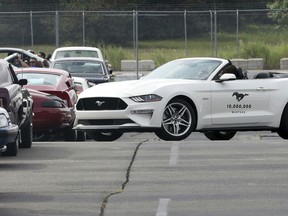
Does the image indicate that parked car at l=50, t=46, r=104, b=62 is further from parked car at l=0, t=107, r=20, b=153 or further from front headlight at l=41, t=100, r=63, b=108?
parked car at l=0, t=107, r=20, b=153

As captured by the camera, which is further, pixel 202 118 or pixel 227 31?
pixel 227 31

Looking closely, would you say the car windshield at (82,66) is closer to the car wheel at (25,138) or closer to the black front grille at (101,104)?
the black front grille at (101,104)

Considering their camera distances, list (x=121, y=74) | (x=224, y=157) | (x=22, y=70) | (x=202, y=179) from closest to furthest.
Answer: (x=202, y=179) < (x=224, y=157) < (x=22, y=70) < (x=121, y=74)

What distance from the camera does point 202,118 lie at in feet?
57.1

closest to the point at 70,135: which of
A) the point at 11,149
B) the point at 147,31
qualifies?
the point at 11,149

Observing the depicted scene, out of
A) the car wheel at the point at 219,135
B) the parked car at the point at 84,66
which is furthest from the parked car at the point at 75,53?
the car wheel at the point at 219,135

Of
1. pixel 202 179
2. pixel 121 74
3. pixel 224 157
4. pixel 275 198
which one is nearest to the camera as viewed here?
pixel 275 198

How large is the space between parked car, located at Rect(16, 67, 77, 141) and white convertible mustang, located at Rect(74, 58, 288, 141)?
2200mm

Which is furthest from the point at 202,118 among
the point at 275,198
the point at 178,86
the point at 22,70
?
the point at 275,198

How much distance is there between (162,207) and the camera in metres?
10.3

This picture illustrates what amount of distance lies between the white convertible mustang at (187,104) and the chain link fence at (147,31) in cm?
2073

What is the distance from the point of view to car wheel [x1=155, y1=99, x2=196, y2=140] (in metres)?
17.2

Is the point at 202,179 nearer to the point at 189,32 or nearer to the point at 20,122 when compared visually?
the point at 20,122

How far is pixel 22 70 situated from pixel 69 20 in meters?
22.2
